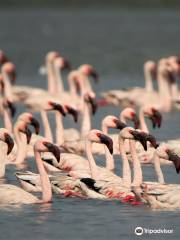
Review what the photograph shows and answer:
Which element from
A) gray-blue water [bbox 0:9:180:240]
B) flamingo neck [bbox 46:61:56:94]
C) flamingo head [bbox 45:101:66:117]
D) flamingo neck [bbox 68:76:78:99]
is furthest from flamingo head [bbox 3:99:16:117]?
flamingo neck [bbox 46:61:56:94]

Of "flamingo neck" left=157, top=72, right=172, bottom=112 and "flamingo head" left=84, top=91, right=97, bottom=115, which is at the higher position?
"flamingo neck" left=157, top=72, right=172, bottom=112

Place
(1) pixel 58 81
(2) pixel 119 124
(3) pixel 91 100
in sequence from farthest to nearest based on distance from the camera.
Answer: (1) pixel 58 81
(3) pixel 91 100
(2) pixel 119 124

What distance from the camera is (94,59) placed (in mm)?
44719

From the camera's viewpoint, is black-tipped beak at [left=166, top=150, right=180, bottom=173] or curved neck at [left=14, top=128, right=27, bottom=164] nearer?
black-tipped beak at [left=166, top=150, right=180, bottom=173]

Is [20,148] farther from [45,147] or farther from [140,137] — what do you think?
[45,147]

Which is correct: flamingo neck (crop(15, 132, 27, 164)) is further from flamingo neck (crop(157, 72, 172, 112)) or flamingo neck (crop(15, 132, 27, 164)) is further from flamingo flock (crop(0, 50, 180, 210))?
flamingo neck (crop(157, 72, 172, 112))

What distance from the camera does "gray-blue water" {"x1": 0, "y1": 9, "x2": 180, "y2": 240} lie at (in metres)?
16.3

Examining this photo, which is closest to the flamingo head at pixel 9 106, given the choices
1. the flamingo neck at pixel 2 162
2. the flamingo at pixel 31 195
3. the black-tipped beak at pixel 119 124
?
the black-tipped beak at pixel 119 124

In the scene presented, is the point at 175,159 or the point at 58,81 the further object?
the point at 58,81

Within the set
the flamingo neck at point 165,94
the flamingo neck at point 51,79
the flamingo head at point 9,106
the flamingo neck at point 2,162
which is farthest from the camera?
the flamingo neck at point 51,79

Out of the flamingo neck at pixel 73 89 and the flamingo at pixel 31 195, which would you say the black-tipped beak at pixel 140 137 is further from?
the flamingo neck at pixel 73 89

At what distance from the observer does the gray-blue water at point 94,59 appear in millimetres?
16281

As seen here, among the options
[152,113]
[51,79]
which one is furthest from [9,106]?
[51,79]

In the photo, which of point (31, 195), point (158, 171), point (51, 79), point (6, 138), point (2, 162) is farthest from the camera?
point (51, 79)
